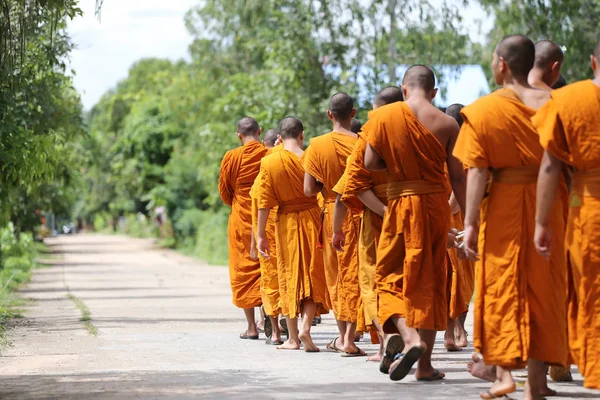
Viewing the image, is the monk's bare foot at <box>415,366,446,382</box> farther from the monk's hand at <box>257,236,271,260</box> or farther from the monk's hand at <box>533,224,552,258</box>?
the monk's hand at <box>257,236,271,260</box>

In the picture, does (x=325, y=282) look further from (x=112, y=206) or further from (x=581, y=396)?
(x=112, y=206)

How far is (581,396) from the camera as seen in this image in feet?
24.9

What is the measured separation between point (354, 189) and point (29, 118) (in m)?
10.4

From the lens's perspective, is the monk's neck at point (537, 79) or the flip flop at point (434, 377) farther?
the flip flop at point (434, 377)

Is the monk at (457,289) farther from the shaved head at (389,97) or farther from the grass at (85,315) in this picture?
the grass at (85,315)

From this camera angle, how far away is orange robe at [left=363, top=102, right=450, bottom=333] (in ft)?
27.2

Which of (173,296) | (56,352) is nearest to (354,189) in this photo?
(56,352)

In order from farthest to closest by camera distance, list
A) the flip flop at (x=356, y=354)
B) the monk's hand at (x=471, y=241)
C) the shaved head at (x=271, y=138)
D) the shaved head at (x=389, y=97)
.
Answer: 1. the shaved head at (x=271, y=138)
2. the flip flop at (x=356, y=354)
3. the shaved head at (x=389, y=97)
4. the monk's hand at (x=471, y=241)

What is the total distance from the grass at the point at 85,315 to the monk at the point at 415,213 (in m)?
5.53

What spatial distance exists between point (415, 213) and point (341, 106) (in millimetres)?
2272

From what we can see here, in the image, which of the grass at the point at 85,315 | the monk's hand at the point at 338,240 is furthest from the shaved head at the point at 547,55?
the grass at the point at 85,315

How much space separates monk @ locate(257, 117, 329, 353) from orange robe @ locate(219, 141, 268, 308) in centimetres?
119

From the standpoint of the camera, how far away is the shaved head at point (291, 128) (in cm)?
1159

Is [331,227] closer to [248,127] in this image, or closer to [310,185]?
[310,185]
